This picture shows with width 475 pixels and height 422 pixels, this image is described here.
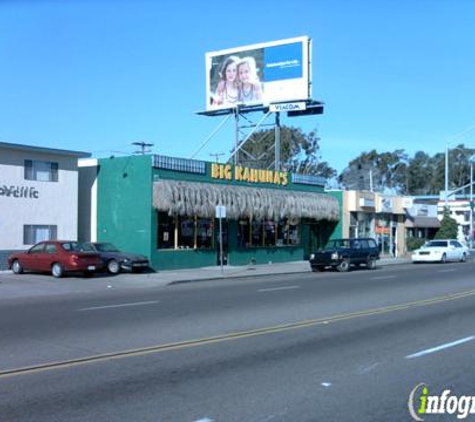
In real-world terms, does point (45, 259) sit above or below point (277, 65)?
below

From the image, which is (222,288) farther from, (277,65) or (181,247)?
(277,65)

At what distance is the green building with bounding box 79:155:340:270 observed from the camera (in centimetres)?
3012

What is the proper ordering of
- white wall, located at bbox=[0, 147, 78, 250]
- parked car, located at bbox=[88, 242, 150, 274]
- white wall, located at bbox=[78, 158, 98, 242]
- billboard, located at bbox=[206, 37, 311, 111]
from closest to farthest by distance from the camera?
parked car, located at bbox=[88, 242, 150, 274] → white wall, located at bbox=[0, 147, 78, 250] → white wall, located at bbox=[78, 158, 98, 242] → billboard, located at bbox=[206, 37, 311, 111]

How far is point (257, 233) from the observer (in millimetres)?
36438

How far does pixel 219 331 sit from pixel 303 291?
325 inches

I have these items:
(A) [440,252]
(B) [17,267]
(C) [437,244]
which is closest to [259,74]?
(C) [437,244]

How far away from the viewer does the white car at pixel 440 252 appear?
129ft

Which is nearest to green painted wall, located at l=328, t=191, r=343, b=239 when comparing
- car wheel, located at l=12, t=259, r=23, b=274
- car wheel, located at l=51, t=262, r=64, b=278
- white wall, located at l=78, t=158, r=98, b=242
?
white wall, located at l=78, t=158, r=98, b=242

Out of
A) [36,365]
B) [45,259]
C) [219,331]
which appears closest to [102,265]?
[45,259]

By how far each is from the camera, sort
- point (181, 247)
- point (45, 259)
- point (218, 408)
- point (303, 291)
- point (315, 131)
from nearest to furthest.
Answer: point (218, 408)
point (303, 291)
point (45, 259)
point (181, 247)
point (315, 131)

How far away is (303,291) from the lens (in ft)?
64.1

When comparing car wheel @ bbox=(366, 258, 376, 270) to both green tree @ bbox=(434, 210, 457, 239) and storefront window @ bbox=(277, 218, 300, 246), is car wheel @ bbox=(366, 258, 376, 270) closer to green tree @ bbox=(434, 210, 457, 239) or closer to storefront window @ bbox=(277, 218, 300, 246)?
storefront window @ bbox=(277, 218, 300, 246)

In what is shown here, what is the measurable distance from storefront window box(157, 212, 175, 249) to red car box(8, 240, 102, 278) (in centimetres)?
450

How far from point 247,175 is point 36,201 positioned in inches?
443
